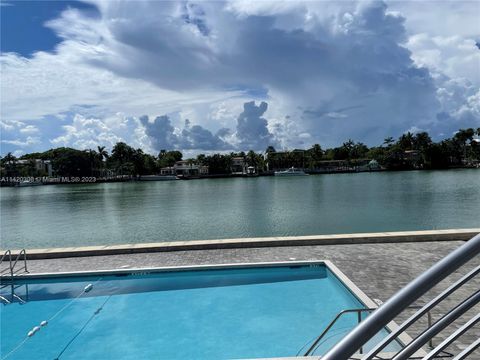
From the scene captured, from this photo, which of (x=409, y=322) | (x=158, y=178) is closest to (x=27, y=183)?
(x=158, y=178)

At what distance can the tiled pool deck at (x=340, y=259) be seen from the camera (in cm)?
898

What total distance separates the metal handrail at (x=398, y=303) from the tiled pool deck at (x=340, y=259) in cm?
717

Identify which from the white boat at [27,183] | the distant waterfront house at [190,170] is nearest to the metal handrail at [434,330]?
the white boat at [27,183]

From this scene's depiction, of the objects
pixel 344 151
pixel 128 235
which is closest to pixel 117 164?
pixel 344 151

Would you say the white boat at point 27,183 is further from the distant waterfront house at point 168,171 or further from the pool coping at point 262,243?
the pool coping at point 262,243

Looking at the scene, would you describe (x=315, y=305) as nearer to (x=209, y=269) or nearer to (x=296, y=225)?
(x=209, y=269)

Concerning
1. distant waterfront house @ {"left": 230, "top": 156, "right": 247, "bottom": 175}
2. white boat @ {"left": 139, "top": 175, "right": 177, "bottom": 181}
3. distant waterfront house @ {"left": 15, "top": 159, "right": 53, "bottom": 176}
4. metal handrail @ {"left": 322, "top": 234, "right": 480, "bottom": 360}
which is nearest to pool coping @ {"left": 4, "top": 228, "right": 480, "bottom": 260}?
metal handrail @ {"left": 322, "top": 234, "right": 480, "bottom": 360}

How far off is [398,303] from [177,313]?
25.8ft

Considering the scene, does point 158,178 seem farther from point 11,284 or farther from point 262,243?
point 11,284

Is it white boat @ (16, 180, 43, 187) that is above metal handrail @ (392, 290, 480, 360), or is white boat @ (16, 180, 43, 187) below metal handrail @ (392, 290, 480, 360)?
below

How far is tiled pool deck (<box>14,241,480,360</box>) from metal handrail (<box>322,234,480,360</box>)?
7.17 metres

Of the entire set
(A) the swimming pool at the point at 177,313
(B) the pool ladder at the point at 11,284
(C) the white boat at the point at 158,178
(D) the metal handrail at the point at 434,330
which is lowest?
(A) the swimming pool at the point at 177,313

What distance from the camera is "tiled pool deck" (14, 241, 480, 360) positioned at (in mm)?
8977

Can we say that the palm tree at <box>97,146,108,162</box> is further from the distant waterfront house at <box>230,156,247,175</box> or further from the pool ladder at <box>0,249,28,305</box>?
the pool ladder at <box>0,249,28,305</box>
